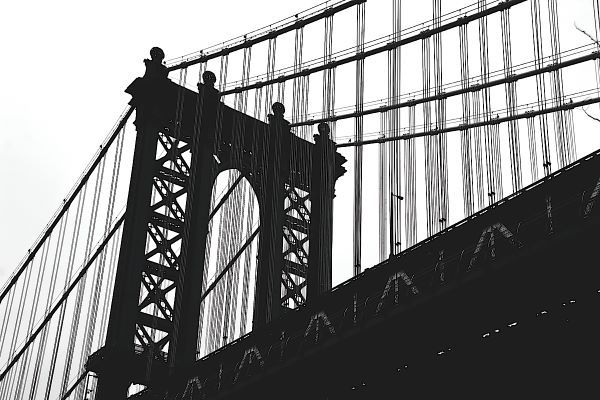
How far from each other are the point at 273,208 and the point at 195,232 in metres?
3.39

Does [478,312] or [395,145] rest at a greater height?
[395,145]

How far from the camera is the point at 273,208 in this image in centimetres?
2909

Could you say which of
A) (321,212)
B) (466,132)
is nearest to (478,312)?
(466,132)

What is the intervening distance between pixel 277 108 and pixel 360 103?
2.67m

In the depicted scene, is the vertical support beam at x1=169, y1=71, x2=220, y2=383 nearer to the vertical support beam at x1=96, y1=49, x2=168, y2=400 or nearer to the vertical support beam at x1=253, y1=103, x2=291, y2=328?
the vertical support beam at x1=96, y1=49, x2=168, y2=400

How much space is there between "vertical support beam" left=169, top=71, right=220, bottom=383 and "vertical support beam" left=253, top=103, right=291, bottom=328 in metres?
1.84

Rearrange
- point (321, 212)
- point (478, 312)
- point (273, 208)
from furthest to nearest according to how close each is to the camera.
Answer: point (321, 212) < point (273, 208) < point (478, 312)

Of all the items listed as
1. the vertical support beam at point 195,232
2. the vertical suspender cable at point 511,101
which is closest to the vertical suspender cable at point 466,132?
the vertical suspender cable at point 511,101

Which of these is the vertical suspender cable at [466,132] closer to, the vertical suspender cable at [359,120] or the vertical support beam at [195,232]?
the vertical suspender cable at [359,120]

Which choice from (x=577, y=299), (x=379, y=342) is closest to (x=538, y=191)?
(x=577, y=299)

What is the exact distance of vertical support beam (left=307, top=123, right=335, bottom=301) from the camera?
28500 mm

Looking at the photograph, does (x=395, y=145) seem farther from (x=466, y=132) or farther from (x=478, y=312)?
(x=478, y=312)

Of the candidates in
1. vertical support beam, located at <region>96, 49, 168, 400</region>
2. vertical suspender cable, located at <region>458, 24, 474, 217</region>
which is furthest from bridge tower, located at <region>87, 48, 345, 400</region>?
vertical suspender cable, located at <region>458, 24, 474, 217</region>

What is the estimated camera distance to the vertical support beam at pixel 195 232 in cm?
2519
